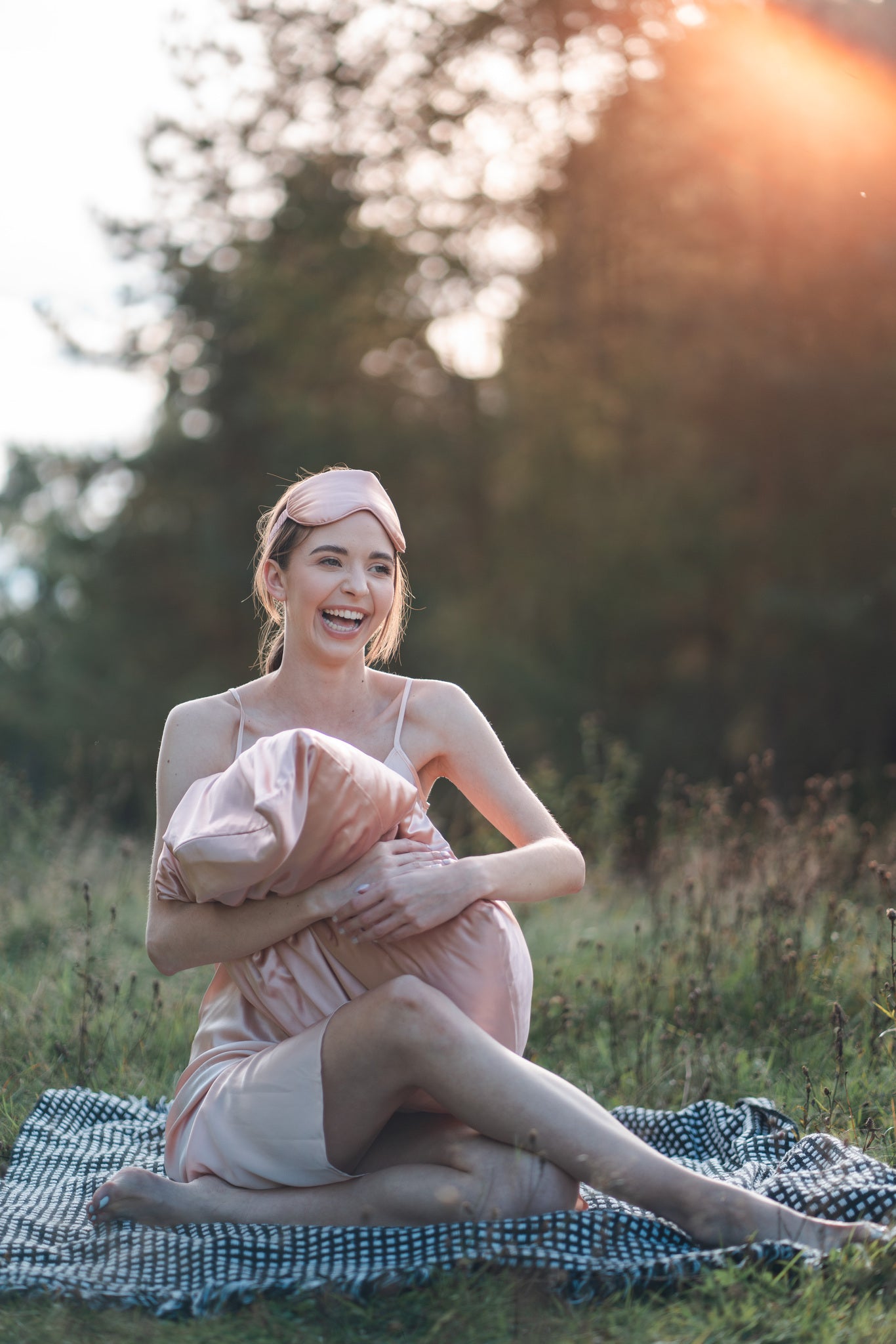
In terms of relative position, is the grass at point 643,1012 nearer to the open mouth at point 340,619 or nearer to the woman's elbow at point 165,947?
the woman's elbow at point 165,947

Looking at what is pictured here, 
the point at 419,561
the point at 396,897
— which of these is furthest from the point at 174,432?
the point at 396,897

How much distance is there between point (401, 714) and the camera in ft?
10.8

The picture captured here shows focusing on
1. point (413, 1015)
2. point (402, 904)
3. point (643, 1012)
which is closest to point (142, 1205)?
point (413, 1015)

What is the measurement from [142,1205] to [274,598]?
1525mm

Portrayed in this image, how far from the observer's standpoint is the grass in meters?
2.24

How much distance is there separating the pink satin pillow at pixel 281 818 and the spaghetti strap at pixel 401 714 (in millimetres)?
573

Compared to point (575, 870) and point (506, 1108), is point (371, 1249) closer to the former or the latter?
point (506, 1108)

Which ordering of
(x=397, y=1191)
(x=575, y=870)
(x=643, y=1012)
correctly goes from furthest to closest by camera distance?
(x=643, y=1012)
(x=575, y=870)
(x=397, y=1191)

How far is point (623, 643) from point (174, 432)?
29.7 ft

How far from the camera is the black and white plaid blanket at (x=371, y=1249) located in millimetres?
2328

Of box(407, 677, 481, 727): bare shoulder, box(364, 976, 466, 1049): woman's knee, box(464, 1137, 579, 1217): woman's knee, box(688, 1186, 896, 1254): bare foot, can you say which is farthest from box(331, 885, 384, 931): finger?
box(688, 1186, 896, 1254): bare foot

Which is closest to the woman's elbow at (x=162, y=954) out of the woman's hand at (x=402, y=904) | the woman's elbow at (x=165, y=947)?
the woman's elbow at (x=165, y=947)

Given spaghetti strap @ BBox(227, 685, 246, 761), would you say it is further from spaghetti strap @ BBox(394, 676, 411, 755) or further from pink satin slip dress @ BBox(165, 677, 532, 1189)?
pink satin slip dress @ BBox(165, 677, 532, 1189)

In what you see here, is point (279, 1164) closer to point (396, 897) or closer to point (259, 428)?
point (396, 897)
